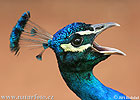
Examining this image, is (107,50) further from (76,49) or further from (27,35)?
(27,35)

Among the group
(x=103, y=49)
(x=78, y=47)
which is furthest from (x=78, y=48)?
(x=103, y=49)

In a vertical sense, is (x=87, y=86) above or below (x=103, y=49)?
below

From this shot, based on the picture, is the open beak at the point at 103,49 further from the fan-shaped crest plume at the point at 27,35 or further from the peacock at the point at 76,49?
the fan-shaped crest plume at the point at 27,35

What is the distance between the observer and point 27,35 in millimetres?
1126

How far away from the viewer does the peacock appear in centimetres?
102

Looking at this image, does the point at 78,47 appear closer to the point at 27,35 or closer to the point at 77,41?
the point at 77,41

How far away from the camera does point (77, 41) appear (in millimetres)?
1015

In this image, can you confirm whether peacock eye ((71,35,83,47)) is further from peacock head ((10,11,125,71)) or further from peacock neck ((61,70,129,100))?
peacock neck ((61,70,129,100))

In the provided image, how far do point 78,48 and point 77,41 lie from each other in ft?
0.10

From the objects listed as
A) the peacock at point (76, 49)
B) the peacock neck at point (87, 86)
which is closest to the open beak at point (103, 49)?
the peacock at point (76, 49)

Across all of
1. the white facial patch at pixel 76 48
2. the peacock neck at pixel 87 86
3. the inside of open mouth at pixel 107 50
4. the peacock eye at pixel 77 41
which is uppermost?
the peacock eye at pixel 77 41

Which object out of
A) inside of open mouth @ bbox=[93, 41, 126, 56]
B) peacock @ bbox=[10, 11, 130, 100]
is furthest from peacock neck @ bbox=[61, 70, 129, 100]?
inside of open mouth @ bbox=[93, 41, 126, 56]

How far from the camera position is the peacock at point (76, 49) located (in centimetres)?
102

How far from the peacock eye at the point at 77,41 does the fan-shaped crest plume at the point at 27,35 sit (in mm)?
141
